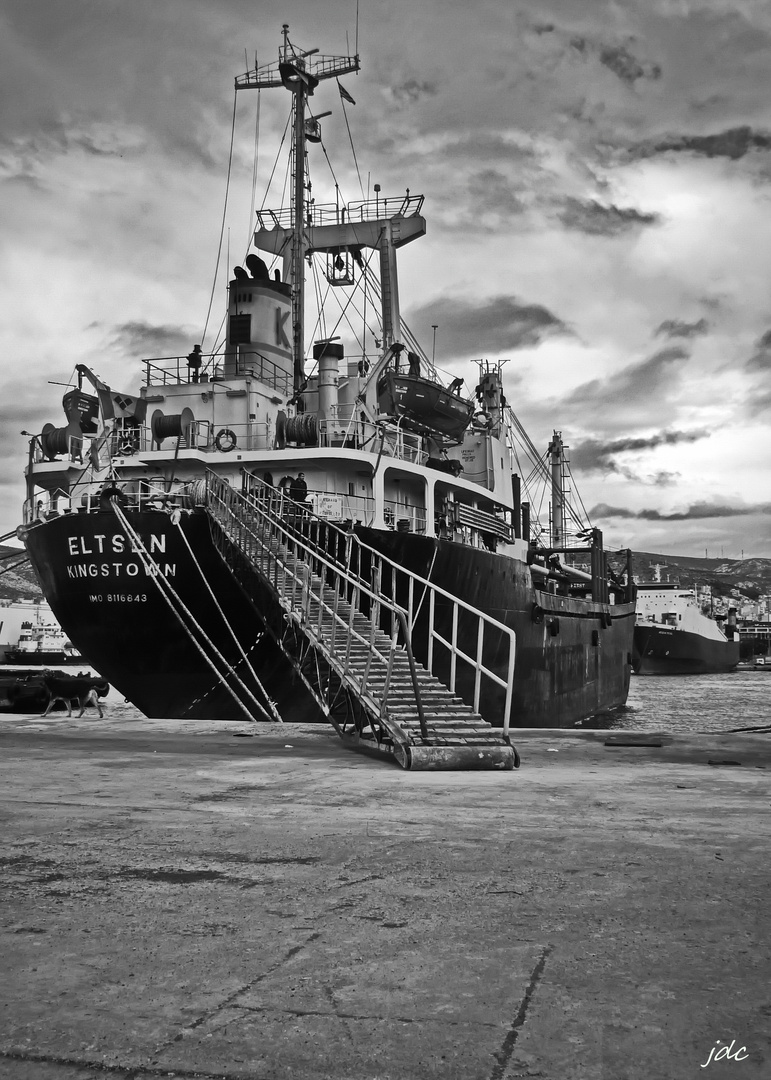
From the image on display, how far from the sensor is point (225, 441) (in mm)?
20453

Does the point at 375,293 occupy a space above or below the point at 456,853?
above

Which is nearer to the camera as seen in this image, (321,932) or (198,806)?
(321,932)

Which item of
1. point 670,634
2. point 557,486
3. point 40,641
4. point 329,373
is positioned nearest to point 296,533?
point 329,373

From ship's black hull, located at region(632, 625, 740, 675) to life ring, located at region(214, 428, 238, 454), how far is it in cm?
5344

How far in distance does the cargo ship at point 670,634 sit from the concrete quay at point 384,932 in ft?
217

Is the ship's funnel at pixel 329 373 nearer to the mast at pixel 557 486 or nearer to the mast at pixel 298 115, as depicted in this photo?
the mast at pixel 298 115

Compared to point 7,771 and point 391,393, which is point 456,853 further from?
point 391,393

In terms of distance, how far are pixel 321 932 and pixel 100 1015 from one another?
931 millimetres

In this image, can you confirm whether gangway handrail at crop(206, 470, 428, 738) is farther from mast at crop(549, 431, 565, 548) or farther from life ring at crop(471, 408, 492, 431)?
mast at crop(549, 431, 565, 548)

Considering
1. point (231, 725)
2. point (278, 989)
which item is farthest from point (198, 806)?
point (231, 725)

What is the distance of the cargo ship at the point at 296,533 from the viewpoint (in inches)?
534

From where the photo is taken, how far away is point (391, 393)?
2408 cm

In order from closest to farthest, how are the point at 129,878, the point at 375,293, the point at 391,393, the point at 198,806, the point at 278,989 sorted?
the point at 278,989, the point at 129,878, the point at 198,806, the point at 391,393, the point at 375,293

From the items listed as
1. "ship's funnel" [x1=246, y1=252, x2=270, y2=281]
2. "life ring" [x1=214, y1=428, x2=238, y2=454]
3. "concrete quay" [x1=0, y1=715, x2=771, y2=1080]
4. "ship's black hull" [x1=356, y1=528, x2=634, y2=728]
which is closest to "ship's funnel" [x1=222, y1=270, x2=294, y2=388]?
"ship's funnel" [x1=246, y1=252, x2=270, y2=281]
